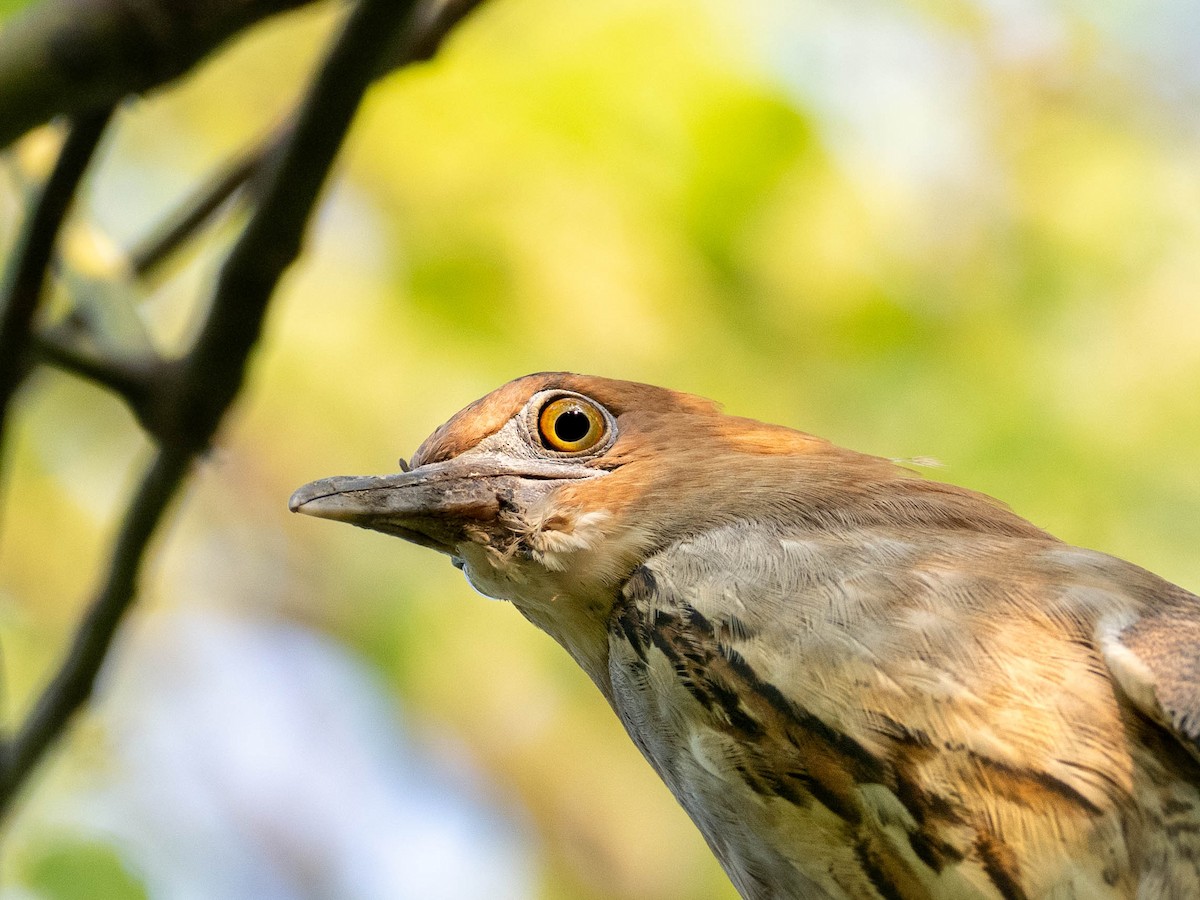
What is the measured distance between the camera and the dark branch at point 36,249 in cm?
308

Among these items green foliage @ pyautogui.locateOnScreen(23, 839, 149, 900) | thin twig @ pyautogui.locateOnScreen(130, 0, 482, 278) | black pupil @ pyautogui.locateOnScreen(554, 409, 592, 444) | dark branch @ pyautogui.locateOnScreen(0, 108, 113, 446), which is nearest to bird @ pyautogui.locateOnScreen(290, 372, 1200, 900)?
black pupil @ pyautogui.locateOnScreen(554, 409, 592, 444)

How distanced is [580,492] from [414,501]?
1.39ft

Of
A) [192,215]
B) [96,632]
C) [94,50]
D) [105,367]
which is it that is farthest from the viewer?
[192,215]

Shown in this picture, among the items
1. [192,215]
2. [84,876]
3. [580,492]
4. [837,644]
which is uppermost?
[192,215]

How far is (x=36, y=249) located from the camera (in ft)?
10.3

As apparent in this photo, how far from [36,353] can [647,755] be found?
176cm

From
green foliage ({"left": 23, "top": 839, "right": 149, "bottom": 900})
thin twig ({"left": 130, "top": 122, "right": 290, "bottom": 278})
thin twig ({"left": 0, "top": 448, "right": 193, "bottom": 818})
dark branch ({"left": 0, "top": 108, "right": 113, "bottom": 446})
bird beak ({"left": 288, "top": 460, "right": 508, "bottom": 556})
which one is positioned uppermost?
thin twig ({"left": 130, "top": 122, "right": 290, "bottom": 278})

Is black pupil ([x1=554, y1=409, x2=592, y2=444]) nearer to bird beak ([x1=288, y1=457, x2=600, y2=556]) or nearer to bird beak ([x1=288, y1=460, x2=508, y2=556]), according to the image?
bird beak ([x1=288, y1=457, x2=600, y2=556])

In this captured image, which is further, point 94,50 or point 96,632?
point 96,632

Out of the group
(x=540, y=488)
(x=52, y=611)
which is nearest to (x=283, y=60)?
(x=52, y=611)

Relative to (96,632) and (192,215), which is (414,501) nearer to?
(96,632)

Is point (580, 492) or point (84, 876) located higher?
point (580, 492)

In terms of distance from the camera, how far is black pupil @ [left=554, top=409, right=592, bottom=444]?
3848 millimetres

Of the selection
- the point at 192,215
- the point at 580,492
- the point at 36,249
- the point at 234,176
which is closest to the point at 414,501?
the point at 580,492
